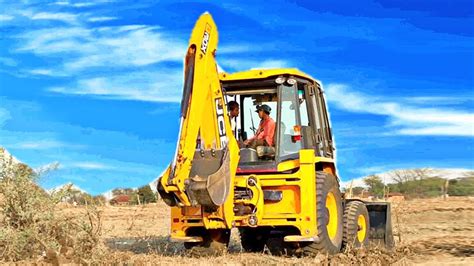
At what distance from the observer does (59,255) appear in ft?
27.0

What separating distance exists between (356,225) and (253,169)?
84.1 inches

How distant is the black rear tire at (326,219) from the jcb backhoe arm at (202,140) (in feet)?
4.20

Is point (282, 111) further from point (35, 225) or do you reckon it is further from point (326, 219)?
point (35, 225)

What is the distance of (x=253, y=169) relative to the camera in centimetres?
957

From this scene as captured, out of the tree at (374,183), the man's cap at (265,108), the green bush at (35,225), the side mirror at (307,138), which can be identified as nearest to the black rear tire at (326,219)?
the side mirror at (307,138)

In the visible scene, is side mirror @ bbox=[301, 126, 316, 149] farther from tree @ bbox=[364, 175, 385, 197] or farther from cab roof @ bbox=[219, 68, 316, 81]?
tree @ bbox=[364, 175, 385, 197]

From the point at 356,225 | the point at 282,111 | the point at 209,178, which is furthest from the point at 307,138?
the point at 209,178

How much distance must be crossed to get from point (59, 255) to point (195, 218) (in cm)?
199

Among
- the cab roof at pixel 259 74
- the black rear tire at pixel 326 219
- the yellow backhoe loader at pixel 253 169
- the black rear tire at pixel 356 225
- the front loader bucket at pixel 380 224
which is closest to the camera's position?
the yellow backhoe loader at pixel 253 169

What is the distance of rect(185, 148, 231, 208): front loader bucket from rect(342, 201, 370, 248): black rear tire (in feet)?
7.88

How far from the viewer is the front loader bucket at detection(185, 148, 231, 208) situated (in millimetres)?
8594

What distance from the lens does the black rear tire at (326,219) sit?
9.37 m

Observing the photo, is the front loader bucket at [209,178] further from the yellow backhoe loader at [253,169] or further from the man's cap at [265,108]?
the man's cap at [265,108]

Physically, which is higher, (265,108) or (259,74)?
(259,74)
